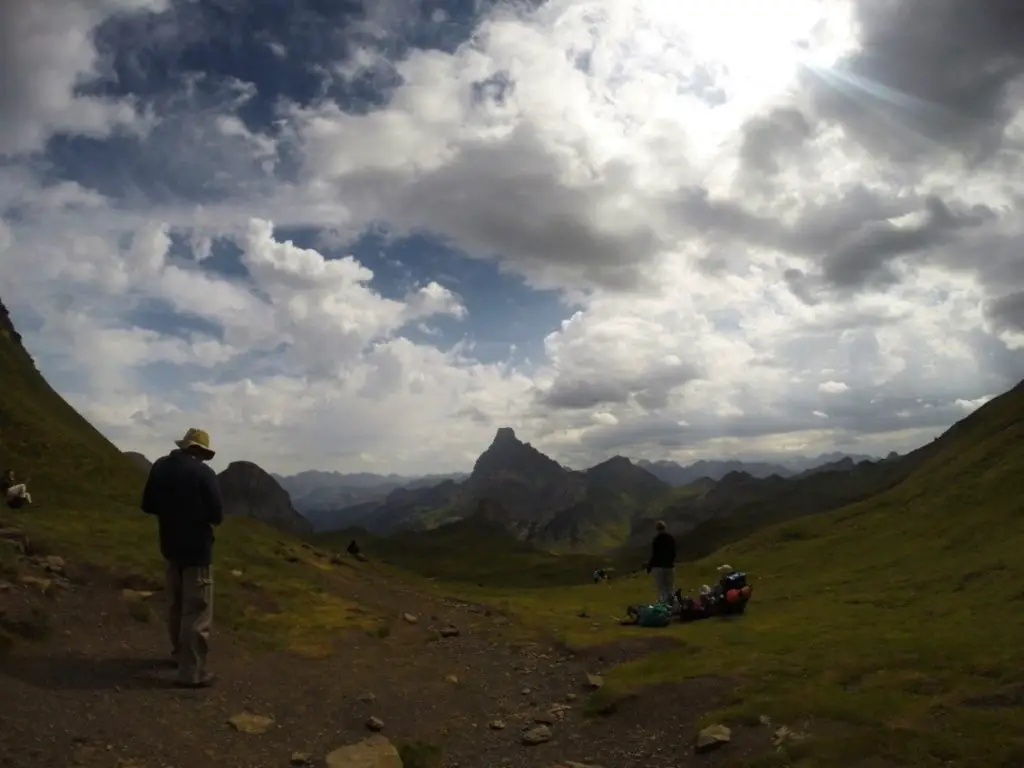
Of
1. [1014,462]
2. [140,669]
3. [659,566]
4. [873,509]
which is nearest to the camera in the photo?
[140,669]

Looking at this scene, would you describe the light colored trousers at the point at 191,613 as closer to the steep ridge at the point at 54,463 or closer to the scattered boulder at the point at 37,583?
the scattered boulder at the point at 37,583

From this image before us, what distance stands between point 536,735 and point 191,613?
26.4 ft

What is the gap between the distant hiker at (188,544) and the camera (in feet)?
50.9

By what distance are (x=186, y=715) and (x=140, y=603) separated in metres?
7.82

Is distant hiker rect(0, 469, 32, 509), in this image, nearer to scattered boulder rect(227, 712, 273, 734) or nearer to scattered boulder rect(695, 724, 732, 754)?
scattered boulder rect(227, 712, 273, 734)

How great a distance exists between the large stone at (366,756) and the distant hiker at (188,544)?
4211 millimetres

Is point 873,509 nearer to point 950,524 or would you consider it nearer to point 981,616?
Result: point 950,524

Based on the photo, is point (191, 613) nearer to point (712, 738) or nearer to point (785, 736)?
point (712, 738)

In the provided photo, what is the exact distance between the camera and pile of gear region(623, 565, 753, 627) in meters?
28.9

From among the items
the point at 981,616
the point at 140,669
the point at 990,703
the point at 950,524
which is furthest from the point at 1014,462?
the point at 140,669

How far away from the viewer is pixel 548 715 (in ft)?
55.5

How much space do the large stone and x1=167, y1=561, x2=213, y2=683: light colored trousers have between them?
165 inches

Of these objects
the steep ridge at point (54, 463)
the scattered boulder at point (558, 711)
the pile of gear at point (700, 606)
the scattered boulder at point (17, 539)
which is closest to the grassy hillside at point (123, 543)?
the steep ridge at point (54, 463)

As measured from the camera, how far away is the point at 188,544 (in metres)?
15.6
